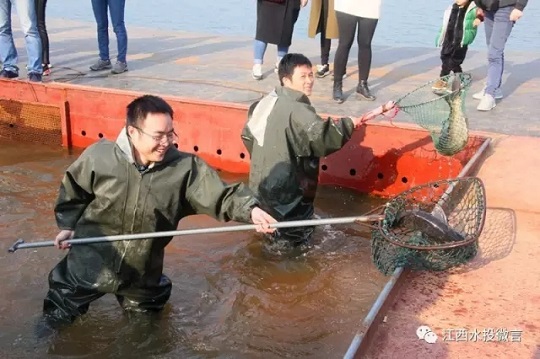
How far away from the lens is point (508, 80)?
9.09m

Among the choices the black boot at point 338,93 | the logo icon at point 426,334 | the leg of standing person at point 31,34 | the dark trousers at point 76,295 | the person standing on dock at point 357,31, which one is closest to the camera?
the logo icon at point 426,334

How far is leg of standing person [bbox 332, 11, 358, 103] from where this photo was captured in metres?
7.39

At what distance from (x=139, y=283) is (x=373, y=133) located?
3299 millimetres

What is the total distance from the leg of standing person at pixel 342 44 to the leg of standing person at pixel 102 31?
11.2ft

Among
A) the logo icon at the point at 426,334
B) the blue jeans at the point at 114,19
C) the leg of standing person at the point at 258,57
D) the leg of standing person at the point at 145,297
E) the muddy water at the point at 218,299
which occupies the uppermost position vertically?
the blue jeans at the point at 114,19

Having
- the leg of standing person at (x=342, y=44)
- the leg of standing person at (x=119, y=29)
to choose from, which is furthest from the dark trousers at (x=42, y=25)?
the leg of standing person at (x=342, y=44)

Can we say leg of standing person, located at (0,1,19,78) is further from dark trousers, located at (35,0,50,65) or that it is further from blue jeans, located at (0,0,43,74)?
dark trousers, located at (35,0,50,65)

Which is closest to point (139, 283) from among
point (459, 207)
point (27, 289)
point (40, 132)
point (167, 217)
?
point (167, 217)

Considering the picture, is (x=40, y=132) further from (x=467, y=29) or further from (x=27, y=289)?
(x=467, y=29)

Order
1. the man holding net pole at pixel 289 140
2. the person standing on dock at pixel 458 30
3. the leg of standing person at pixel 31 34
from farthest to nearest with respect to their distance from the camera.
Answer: the person standing on dock at pixel 458 30
the leg of standing person at pixel 31 34
the man holding net pole at pixel 289 140

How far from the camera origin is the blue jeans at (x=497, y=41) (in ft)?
23.4

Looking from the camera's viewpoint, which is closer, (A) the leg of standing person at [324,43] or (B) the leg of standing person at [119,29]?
(A) the leg of standing person at [324,43]

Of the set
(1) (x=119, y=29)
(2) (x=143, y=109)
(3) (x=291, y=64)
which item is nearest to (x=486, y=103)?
(3) (x=291, y=64)

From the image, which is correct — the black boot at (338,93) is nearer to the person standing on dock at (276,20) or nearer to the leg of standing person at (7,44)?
the person standing on dock at (276,20)
